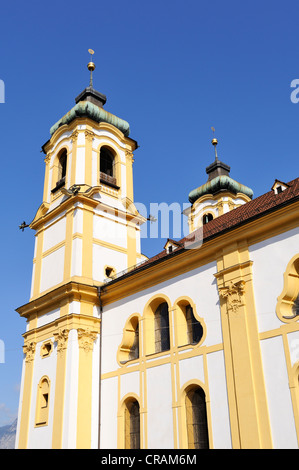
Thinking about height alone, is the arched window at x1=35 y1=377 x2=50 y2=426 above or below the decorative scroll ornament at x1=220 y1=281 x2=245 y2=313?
below

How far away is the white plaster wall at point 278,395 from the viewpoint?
12.9 metres

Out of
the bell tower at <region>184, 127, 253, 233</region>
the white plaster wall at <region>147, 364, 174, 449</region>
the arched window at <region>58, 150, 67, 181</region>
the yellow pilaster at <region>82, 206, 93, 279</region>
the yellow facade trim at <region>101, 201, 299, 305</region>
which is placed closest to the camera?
the yellow facade trim at <region>101, 201, 299, 305</region>

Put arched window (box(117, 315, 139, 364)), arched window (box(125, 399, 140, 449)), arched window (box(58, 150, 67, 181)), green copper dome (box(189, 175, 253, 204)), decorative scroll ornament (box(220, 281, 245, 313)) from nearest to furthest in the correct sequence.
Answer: decorative scroll ornament (box(220, 281, 245, 313))
arched window (box(125, 399, 140, 449))
arched window (box(117, 315, 139, 364))
arched window (box(58, 150, 67, 181))
green copper dome (box(189, 175, 253, 204))

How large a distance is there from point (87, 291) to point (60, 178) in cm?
787

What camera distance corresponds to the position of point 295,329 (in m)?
13.6

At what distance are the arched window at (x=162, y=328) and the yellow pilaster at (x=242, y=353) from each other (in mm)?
3147

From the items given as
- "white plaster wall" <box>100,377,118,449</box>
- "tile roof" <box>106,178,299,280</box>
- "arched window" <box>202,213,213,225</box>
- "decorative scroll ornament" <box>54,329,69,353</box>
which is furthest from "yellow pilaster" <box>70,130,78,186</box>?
"arched window" <box>202,213,213,225</box>

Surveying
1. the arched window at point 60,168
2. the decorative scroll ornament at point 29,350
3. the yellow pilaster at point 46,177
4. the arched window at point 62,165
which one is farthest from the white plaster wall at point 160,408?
the arched window at point 62,165

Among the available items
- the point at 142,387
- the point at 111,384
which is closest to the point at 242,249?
the point at 142,387

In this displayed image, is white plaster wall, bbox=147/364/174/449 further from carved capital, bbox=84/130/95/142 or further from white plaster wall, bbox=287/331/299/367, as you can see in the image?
carved capital, bbox=84/130/95/142

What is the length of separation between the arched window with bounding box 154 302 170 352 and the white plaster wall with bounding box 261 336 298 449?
4.71 metres

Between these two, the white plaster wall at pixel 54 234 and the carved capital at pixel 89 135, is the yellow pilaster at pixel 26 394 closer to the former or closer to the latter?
the white plaster wall at pixel 54 234

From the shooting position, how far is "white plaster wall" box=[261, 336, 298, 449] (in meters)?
12.9

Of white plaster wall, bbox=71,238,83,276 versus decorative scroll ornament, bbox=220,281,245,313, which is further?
white plaster wall, bbox=71,238,83,276
